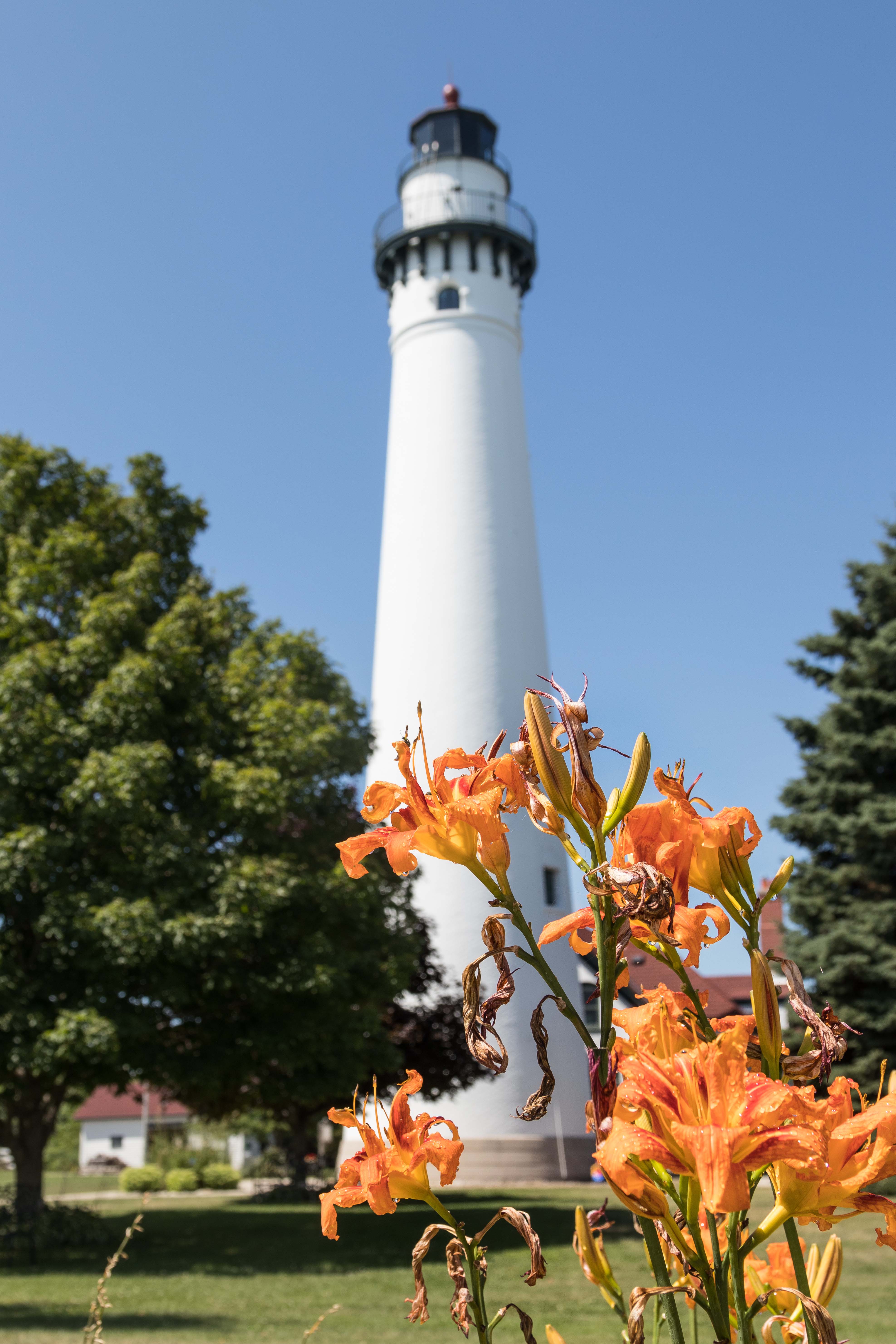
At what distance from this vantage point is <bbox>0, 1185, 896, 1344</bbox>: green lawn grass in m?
8.30

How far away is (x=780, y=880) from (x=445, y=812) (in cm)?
36

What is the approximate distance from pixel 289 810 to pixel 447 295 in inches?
496

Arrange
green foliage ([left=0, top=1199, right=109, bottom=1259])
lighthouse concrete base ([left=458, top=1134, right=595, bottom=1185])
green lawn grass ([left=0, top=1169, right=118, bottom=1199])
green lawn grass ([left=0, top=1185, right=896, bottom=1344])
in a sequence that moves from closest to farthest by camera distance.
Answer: green lawn grass ([left=0, top=1185, right=896, bottom=1344]) < green foliage ([left=0, top=1199, right=109, bottom=1259]) < lighthouse concrete base ([left=458, top=1134, right=595, bottom=1185]) < green lawn grass ([left=0, top=1169, right=118, bottom=1199])

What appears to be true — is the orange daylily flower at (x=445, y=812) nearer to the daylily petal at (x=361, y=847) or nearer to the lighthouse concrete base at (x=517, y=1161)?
the daylily petal at (x=361, y=847)

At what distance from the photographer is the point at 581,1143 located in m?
19.5

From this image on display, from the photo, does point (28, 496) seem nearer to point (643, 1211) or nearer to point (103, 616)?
point (103, 616)

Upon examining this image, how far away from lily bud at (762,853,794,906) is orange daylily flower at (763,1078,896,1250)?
19 centimetres

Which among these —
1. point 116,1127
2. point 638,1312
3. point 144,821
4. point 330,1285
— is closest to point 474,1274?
point 638,1312

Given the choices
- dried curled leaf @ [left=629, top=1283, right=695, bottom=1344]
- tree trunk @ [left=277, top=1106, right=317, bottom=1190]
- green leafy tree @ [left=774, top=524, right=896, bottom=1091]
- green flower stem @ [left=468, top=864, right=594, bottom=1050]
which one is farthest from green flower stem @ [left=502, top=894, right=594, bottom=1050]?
tree trunk @ [left=277, top=1106, right=317, bottom=1190]

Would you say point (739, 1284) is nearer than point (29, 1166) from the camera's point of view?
Yes

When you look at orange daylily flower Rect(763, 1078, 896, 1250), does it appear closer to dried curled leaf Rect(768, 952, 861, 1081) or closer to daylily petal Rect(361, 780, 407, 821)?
dried curled leaf Rect(768, 952, 861, 1081)

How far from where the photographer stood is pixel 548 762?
3.67 feet

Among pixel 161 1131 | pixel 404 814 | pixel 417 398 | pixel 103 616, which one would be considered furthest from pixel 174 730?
pixel 161 1131

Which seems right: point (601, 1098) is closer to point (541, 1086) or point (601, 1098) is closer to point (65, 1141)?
point (541, 1086)
